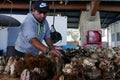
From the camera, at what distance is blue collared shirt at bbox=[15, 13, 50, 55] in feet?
9.91

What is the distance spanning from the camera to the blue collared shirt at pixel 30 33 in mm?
3020

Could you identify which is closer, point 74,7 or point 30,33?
point 30,33

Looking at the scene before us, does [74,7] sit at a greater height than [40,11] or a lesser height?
greater

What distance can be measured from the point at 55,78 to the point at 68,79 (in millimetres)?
84

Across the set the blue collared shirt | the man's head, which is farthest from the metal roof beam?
the man's head

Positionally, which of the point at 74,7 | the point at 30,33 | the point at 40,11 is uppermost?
the point at 74,7

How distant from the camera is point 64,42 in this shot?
8883 mm

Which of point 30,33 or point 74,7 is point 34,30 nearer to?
point 30,33

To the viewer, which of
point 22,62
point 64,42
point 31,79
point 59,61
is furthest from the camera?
point 64,42

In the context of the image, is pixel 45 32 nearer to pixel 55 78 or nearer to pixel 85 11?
pixel 55 78

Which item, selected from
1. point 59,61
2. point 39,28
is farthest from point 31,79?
point 39,28

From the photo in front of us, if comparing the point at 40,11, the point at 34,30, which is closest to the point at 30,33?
the point at 34,30

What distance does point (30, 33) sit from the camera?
2.98 m

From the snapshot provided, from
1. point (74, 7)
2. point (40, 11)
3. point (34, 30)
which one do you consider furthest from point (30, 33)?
point (74, 7)
